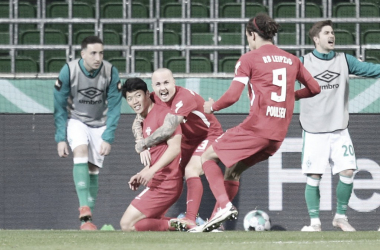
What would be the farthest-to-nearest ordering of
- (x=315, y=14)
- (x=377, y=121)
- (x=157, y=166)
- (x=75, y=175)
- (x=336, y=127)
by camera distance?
(x=315, y=14) → (x=377, y=121) → (x=75, y=175) → (x=336, y=127) → (x=157, y=166)

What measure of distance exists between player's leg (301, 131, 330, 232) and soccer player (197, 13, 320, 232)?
1375mm

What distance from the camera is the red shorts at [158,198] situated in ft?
22.6

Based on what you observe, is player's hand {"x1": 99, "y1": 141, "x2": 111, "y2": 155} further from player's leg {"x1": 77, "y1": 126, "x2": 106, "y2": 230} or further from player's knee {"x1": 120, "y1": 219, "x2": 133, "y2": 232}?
player's knee {"x1": 120, "y1": 219, "x2": 133, "y2": 232}

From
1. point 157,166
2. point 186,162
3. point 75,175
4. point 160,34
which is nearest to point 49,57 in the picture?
point 160,34

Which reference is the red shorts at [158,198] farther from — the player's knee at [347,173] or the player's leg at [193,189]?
the player's knee at [347,173]

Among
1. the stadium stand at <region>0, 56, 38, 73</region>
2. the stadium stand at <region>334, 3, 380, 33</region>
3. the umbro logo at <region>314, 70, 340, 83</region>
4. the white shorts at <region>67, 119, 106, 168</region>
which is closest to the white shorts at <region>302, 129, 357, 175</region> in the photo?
the umbro logo at <region>314, 70, 340, 83</region>

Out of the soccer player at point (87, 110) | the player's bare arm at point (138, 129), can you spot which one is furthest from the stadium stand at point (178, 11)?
the player's bare arm at point (138, 129)

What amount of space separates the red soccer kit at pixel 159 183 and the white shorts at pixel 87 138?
0.96m

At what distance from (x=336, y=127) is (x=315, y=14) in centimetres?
372

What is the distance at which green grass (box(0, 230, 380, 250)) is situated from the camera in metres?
4.71

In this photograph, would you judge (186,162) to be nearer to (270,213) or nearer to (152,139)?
(152,139)

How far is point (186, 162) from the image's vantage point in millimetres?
7234

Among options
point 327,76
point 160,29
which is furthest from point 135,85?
point 160,29

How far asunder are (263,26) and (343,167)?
1888 mm
